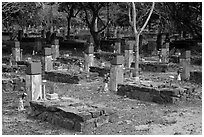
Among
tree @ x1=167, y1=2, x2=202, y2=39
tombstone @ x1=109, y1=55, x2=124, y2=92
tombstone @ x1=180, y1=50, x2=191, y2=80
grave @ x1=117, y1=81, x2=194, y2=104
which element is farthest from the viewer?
tree @ x1=167, y1=2, x2=202, y2=39

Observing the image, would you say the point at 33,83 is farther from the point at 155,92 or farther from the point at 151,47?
the point at 151,47

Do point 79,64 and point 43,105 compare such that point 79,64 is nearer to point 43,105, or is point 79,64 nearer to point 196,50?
point 196,50

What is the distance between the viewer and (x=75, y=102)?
9938 millimetres

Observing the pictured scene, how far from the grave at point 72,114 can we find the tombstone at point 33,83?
4.74 feet

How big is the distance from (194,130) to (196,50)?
1819cm

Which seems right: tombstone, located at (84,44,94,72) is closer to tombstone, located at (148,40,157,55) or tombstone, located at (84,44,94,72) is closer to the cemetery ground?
the cemetery ground

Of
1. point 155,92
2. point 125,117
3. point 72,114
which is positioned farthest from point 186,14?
point 72,114

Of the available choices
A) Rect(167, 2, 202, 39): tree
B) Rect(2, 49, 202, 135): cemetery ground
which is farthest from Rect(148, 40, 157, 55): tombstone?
Rect(2, 49, 202, 135): cemetery ground

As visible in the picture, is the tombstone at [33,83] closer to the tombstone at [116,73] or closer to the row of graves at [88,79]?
the row of graves at [88,79]

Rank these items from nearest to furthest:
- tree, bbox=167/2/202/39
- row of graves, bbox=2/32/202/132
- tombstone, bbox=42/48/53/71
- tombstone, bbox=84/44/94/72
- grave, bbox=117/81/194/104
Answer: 1. row of graves, bbox=2/32/202/132
2. grave, bbox=117/81/194/104
3. tombstone, bbox=42/48/53/71
4. tombstone, bbox=84/44/94/72
5. tree, bbox=167/2/202/39

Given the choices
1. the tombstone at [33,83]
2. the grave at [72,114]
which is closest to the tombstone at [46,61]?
the tombstone at [33,83]

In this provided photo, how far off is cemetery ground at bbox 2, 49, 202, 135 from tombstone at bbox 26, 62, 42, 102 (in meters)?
0.60

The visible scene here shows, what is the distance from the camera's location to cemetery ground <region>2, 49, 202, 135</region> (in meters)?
8.77

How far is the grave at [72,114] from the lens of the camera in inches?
342
